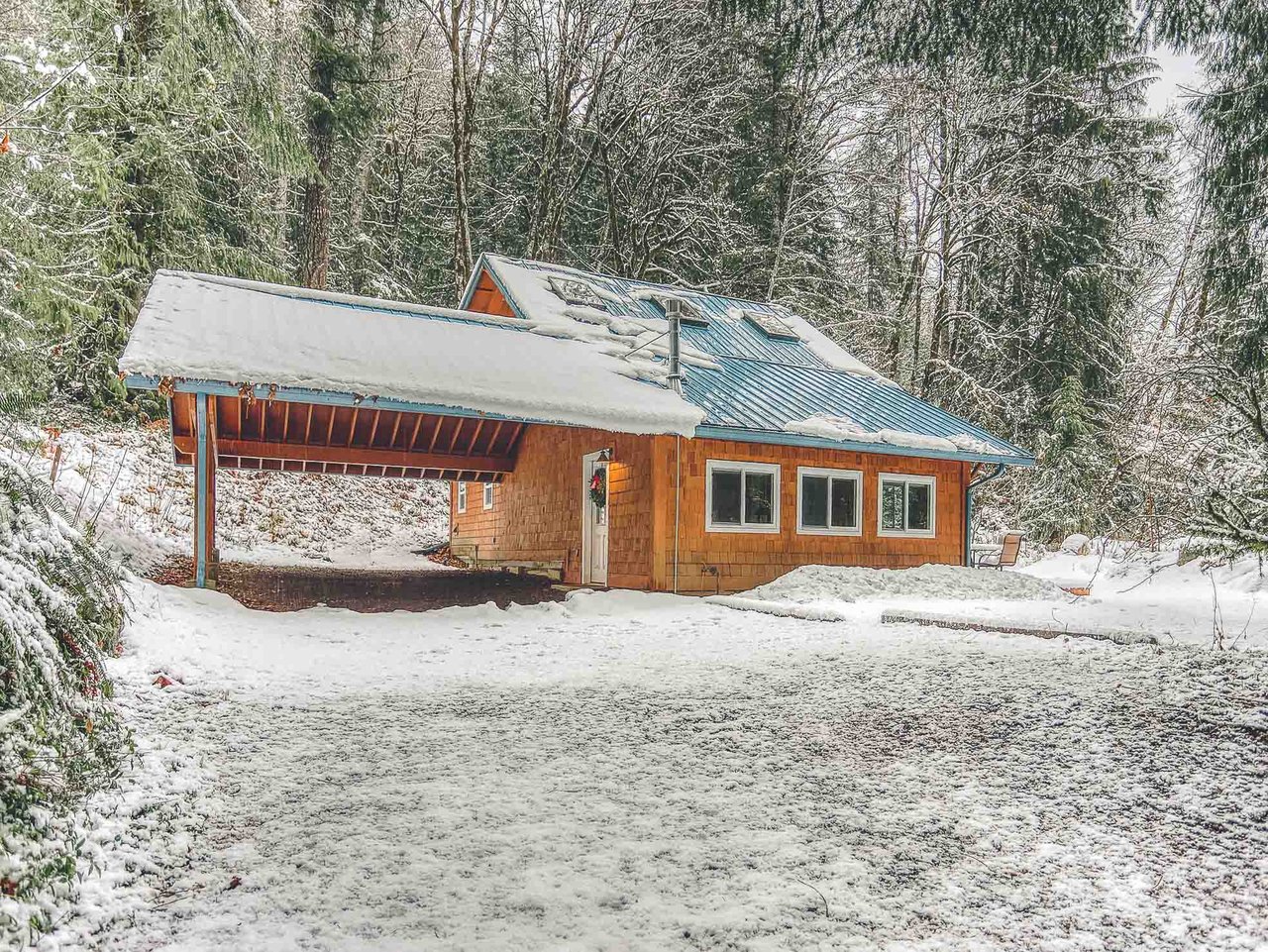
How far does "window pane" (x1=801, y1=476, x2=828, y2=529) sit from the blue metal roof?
2.43 ft

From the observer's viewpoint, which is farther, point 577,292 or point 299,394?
point 577,292

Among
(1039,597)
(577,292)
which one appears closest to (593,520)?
(577,292)

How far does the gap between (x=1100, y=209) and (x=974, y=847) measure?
21996 millimetres

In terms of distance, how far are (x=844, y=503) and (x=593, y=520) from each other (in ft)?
12.9

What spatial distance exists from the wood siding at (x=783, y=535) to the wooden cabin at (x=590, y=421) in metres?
0.03

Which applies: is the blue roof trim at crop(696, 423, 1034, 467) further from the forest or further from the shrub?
the shrub

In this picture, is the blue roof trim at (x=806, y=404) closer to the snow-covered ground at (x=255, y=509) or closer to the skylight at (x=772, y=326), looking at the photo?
the skylight at (x=772, y=326)

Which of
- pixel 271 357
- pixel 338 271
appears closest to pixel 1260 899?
pixel 271 357

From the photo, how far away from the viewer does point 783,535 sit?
1188cm

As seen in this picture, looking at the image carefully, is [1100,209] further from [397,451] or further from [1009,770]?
[1009,770]

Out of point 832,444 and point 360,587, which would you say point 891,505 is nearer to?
point 832,444

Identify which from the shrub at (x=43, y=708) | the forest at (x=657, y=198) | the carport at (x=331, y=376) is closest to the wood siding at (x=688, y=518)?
the carport at (x=331, y=376)

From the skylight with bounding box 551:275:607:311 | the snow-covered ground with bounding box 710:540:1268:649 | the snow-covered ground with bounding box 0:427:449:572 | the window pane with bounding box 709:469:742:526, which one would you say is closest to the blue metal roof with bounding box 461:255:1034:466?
the skylight with bounding box 551:275:607:311

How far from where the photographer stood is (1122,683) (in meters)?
4.41
